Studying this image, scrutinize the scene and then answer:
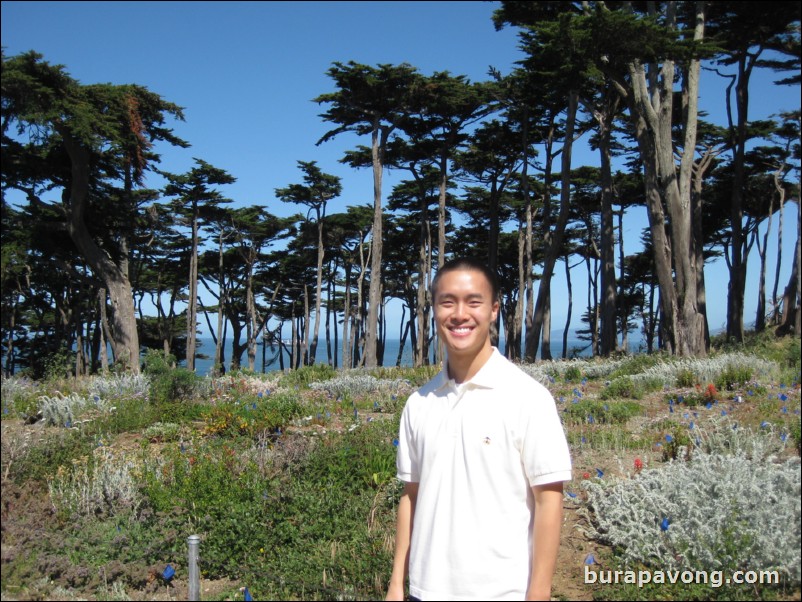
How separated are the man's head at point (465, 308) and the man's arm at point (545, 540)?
55cm

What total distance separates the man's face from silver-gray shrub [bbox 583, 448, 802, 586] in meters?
1.61

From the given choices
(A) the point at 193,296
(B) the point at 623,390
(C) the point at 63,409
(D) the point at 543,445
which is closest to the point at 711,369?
(B) the point at 623,390

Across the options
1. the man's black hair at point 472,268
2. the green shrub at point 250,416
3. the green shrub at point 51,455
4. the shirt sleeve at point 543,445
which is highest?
the man's black hair at point 472,268

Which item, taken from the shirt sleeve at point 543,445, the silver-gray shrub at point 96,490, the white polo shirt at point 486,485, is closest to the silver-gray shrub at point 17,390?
the silver-gray shrub at point 96,490

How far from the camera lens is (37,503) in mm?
4898

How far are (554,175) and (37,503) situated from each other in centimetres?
2489

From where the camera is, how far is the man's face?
259 cm

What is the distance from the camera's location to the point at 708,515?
12.4 feet

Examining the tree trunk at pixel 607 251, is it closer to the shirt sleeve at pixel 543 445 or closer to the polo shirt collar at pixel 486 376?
the polo shirt collar at pixel 486 376

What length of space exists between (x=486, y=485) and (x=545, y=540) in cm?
26

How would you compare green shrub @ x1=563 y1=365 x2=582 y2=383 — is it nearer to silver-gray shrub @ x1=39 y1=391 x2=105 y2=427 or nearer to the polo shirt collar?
silver-gray shrub @ x1=39 y1=391 x2=105 y2=427

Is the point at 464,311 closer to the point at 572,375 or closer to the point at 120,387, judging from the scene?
the point at 120,387

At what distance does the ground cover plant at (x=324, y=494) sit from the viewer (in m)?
3.69
